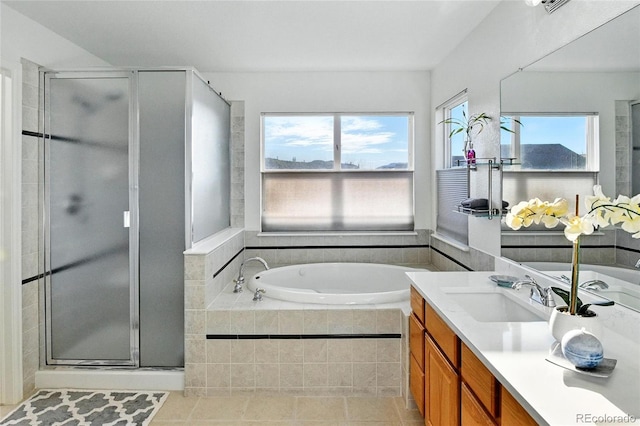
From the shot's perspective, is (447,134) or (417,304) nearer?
(417,304)

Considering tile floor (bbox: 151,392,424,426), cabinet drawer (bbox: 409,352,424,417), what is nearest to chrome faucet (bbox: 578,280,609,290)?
cabinet drawer (bbox: 409,352,424,417)

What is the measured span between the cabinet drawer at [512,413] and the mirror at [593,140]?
68 cm

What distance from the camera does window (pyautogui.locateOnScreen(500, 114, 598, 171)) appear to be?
161 centimetres

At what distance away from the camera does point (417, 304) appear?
2.19 meters

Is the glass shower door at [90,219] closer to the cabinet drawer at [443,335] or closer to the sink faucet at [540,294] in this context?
the cabinet drawer at [443,335]

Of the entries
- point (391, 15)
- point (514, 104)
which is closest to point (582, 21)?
point (514, 104)

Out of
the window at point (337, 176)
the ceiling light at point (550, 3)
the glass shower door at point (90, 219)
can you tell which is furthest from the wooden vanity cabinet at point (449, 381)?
the glass shower door at point (90, 219)

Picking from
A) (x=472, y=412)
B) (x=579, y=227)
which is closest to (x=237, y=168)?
(x=472, y=412)

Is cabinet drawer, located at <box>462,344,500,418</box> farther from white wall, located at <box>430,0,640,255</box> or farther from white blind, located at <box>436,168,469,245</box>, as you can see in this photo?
white blind, located at <box>436,168,469,245</box>

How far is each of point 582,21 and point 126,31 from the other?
2.84 m

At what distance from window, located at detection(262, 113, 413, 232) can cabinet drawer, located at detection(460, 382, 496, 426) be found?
98.6 inches

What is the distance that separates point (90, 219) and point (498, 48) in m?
2.97

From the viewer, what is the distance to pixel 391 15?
101 inches

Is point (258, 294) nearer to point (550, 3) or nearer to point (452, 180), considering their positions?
point (452, 180)
